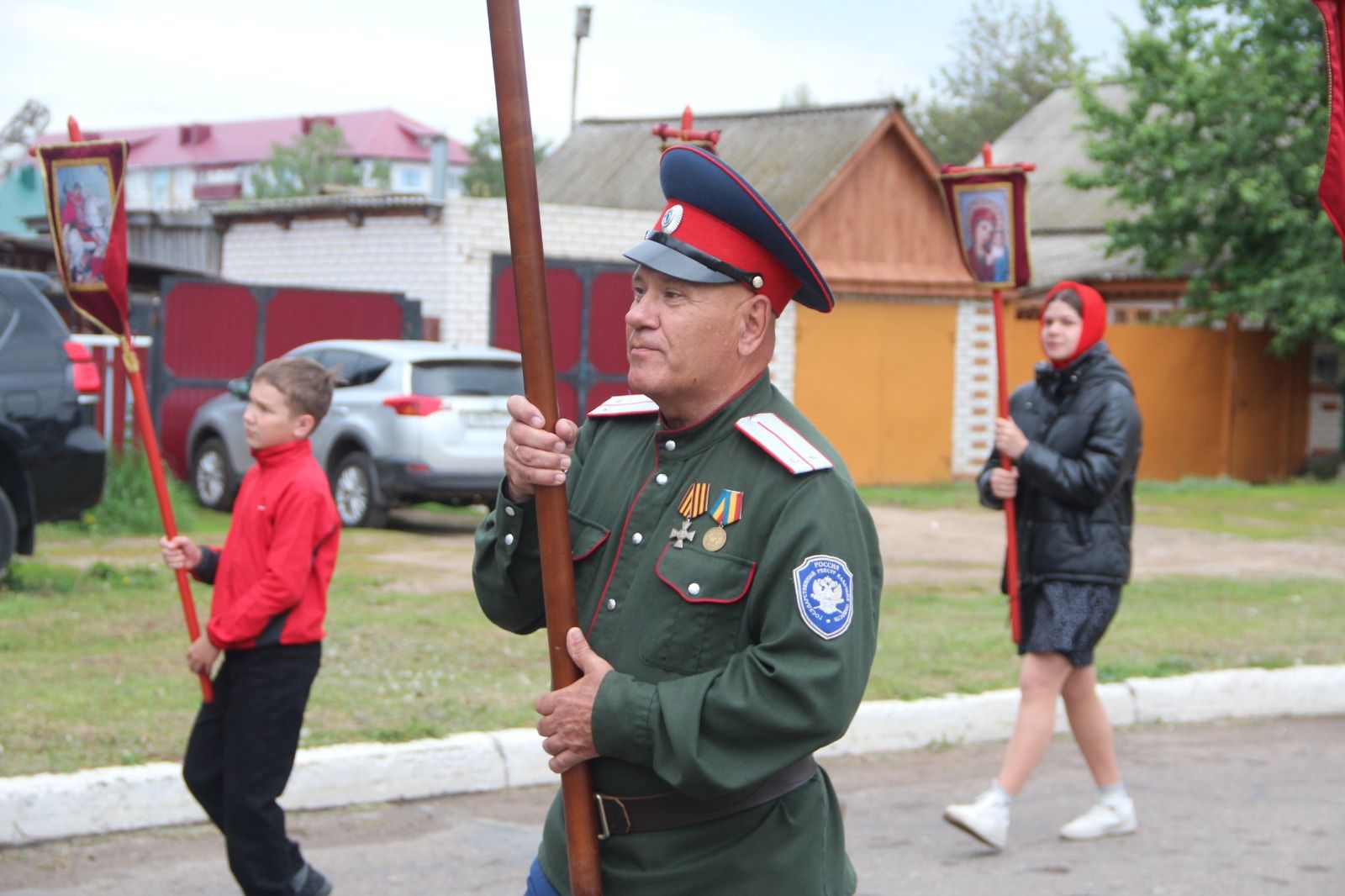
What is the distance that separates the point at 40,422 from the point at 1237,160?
1884 cm

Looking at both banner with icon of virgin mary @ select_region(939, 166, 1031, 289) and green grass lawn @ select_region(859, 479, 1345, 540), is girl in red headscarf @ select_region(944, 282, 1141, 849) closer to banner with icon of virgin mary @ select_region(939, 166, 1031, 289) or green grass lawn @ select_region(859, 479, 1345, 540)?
banner with icon of virgin mary @ select_region(939, 166, 1031, 289)

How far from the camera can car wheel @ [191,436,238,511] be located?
15.3 m

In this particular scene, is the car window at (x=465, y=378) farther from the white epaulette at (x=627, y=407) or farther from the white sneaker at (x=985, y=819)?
the white epaulette at (x=627, y=407)

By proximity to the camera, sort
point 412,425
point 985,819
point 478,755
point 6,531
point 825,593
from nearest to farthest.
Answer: point 825,593 < point 985,819 < point 478,755 < point 6,531 < point 412,425

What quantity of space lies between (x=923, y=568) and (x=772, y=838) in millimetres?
10564

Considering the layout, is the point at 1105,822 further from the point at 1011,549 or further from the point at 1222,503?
the point at 1222,503

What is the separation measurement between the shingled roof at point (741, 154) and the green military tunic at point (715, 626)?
57.6ft

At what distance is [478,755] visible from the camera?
6457 millimetres

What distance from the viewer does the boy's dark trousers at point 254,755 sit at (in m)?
4.37

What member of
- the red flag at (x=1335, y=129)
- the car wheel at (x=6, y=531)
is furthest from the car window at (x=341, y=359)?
the red flag at (x=1335, y=129)

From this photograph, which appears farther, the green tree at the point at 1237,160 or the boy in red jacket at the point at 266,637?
the green tree at the point at 1237,160

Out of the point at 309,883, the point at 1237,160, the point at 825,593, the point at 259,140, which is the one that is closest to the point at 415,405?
the point at 309,883

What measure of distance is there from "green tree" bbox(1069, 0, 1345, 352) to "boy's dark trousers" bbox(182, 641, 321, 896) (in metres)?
20.7

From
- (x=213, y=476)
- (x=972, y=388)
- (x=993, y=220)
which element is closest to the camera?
(x=993, y=220)
